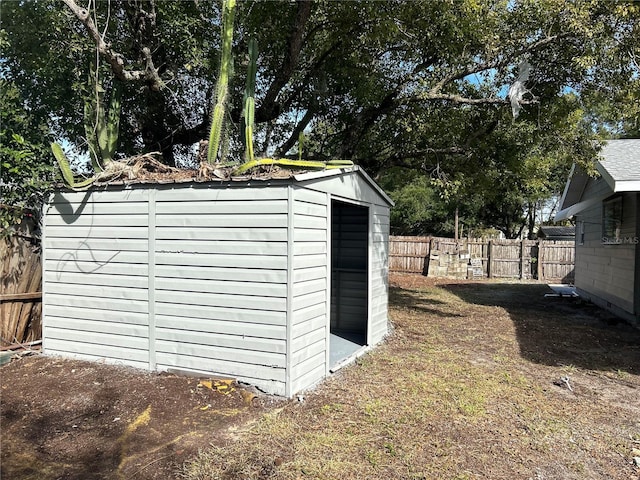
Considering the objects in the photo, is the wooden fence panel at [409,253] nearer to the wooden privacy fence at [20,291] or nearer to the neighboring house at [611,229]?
the neighboring house at [611,229]

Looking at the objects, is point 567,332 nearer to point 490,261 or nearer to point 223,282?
point 223,282

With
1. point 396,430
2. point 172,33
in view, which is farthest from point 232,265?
point 172,33

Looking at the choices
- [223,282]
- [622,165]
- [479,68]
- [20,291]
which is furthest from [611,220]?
[20,291]

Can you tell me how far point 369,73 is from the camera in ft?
27.2

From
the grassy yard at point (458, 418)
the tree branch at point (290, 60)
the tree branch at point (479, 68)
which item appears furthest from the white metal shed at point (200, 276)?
the tree branch at point (479, 68)

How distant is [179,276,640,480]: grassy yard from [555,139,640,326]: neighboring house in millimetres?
2069

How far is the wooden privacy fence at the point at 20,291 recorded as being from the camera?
5.26 metres

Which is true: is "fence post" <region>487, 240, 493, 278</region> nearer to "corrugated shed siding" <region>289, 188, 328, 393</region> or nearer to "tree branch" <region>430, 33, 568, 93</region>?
"tree branch" <region>430, 33, 568, 93</region>

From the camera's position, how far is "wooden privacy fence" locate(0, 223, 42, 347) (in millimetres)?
5262

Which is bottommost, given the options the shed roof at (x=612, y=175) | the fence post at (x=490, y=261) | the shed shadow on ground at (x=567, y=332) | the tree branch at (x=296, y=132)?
the shed shadow on ground at (x=567, y=332)

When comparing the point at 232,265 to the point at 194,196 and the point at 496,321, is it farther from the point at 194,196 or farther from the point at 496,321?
the point at 496,321

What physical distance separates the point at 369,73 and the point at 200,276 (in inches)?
217

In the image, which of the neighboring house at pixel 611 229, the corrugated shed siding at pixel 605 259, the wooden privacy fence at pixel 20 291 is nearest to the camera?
the wooden privacy fence at pixel 20 291

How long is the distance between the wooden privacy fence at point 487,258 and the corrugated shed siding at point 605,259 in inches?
166
